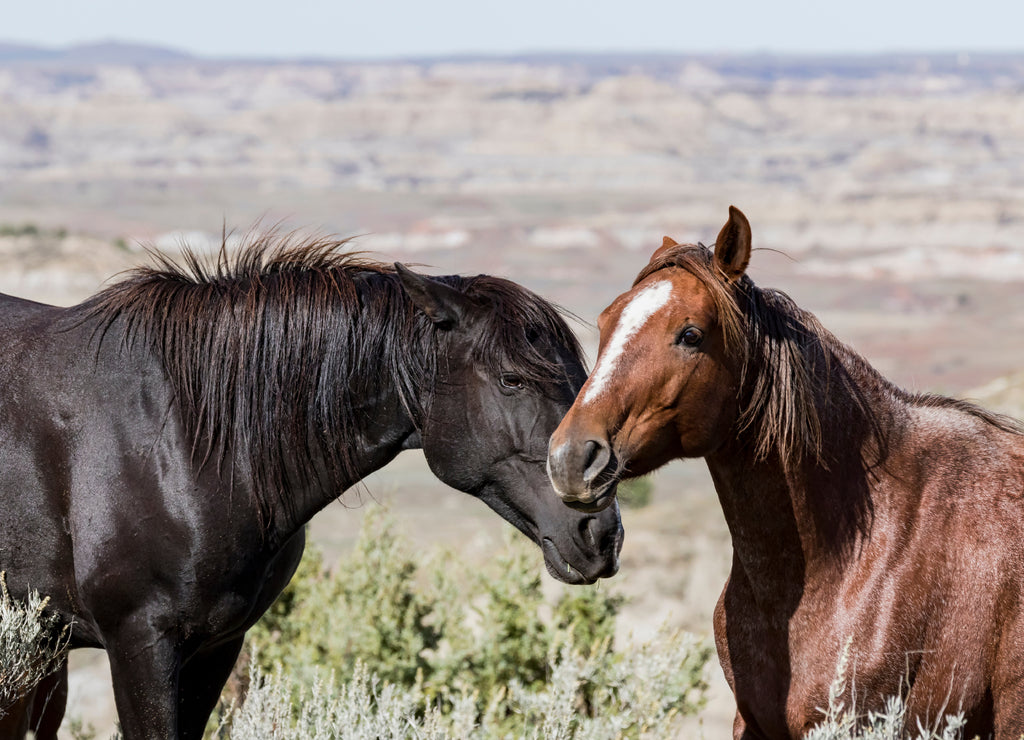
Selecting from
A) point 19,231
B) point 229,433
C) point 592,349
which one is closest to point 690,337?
point 229,433

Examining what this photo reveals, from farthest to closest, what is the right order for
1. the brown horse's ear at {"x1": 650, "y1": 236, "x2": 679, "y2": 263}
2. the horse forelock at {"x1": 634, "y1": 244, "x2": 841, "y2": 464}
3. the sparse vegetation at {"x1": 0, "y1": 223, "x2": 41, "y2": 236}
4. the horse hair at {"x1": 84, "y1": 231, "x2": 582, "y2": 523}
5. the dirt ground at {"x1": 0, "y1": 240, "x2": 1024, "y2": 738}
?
1. the sparse vegetation at {"x1": 0, "y1": 223, "x2": 41, "y2": 236}
2. the dirt ground at {"x1": 0, "y1": 240, "x2": 1024, "y2": 738}
3. the horse hair at {"x1": 84, "y1": 231, "x2": 582, "y2": 523}
4. the brown horse's ear at {"x1": 650, "y1": 236, "x2": 679, "y2": 263}
5. the horse forelock at {"x1": 634, "y1": 244, "x2": 841, "y2": 464}

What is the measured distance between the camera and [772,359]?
321 cm

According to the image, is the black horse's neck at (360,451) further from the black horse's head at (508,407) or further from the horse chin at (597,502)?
the horse chin at (597,502)

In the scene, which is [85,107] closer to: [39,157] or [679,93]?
[39,157]

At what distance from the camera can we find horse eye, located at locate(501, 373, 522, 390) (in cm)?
342

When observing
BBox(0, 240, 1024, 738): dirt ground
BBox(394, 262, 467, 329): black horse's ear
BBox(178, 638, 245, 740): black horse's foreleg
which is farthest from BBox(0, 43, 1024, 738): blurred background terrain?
BBox(394, 262, 467, 329): black horse's ear

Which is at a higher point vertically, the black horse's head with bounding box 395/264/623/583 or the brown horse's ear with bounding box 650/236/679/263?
the brown horse's ear with bounding box 650/236/679/263

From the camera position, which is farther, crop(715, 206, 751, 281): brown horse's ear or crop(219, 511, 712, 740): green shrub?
crop(219, 511, 712, 740): green shrub

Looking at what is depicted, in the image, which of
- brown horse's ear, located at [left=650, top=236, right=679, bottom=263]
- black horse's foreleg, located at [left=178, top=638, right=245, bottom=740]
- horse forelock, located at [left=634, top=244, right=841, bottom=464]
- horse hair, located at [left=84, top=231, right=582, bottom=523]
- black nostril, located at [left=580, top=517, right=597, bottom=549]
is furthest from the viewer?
black horse's foreleg, located at [left=178, top=638, right=245, bottom=740]

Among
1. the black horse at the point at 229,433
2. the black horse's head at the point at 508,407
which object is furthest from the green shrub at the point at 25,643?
the black horse's head at the point at 508,407

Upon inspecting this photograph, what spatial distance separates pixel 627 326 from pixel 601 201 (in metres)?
101

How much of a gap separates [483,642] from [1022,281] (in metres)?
73.3

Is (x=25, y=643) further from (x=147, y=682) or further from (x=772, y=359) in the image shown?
(x=772, y=359)

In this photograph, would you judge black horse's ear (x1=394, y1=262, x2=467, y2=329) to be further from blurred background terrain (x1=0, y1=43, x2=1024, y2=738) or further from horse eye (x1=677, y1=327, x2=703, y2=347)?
blurred background terrain (x1=0, y1=43, x2=1024, y2=738)
